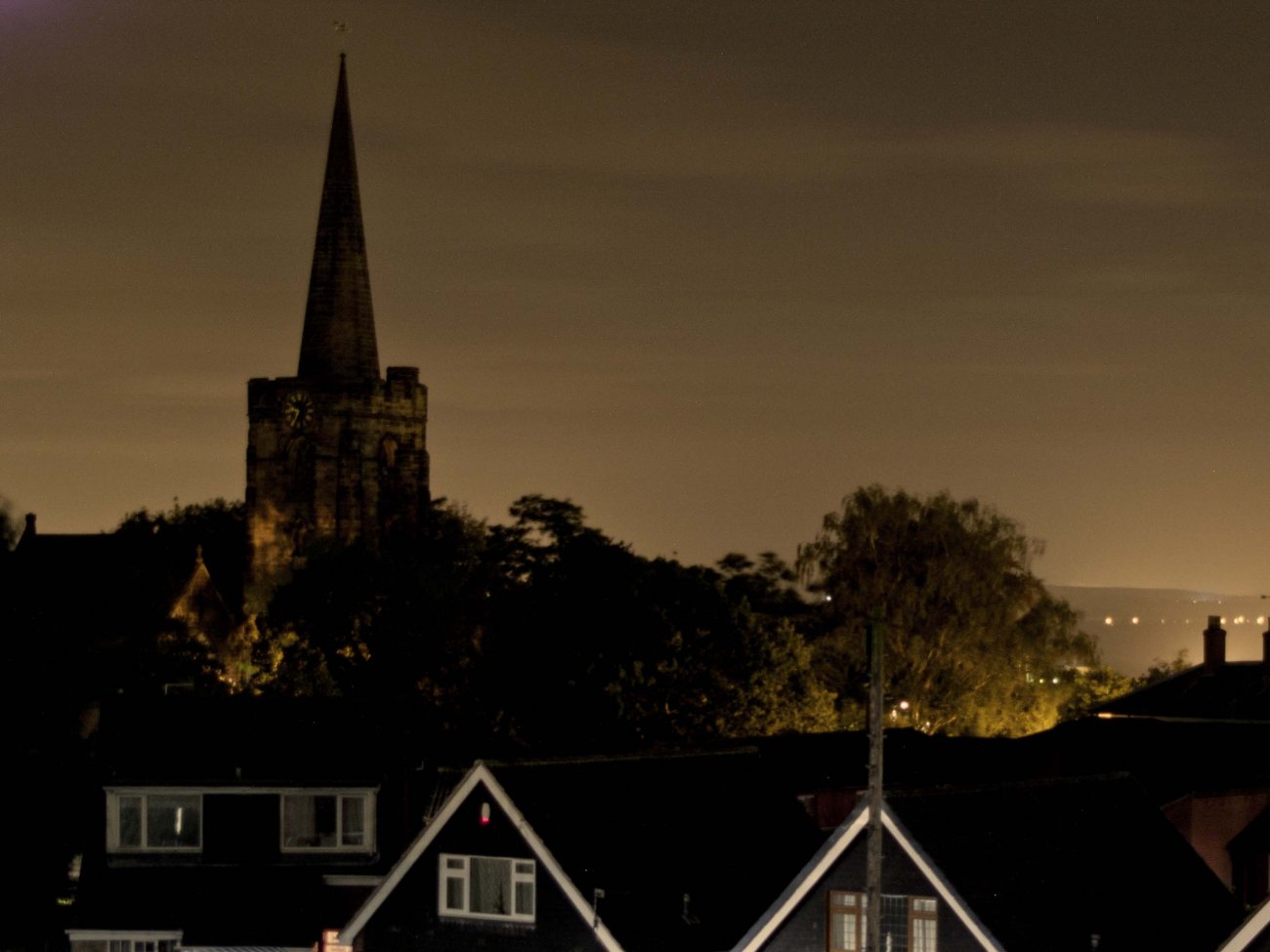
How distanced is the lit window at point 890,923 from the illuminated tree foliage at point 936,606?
252 ft

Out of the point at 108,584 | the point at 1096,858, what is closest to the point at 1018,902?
the point at 1096,858

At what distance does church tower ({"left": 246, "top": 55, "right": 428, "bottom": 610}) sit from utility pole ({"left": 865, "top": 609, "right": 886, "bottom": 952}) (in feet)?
452

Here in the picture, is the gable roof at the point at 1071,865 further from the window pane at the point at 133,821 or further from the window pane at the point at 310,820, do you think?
the window pane at the point at 133,821

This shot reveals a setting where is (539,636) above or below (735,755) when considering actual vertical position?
above

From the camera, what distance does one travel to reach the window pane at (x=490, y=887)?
180ft

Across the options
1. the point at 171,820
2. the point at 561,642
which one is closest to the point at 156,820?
the point at 171,820

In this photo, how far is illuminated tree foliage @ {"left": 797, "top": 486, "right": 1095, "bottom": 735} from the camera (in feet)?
422

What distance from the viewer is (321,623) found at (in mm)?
132500

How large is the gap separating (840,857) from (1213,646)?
201 ft

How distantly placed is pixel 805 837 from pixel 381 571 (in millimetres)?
82358

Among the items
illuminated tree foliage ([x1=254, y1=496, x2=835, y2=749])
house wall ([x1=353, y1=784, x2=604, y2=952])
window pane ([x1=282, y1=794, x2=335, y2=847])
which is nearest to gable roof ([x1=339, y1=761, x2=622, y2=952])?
house wall ([x1=353, y1=784, x2=604, y2=952])

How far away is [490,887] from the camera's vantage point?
55.0 m

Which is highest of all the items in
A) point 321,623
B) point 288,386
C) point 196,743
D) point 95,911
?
point 288,386

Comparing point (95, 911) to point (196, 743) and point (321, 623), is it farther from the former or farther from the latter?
point (321, 623)
